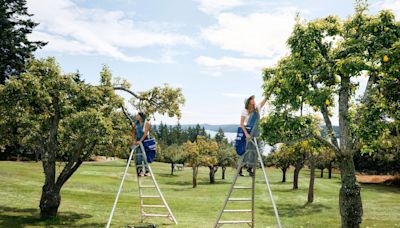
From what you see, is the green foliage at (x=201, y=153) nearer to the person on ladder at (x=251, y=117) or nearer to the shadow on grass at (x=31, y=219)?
the shadow on grass at (x=31, y=219)

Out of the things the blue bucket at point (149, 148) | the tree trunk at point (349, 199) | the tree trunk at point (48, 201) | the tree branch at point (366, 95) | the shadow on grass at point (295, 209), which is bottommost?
the shadow on grass at point (295, 209)

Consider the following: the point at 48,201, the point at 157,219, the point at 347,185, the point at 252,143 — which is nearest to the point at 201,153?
the point at 157,219

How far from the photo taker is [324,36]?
13070 millimetres

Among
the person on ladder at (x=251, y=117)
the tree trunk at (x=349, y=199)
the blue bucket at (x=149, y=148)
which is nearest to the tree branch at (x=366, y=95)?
the tree trunk at (x=349, y=199)

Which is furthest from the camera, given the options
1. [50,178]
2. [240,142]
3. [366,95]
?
[50,178]

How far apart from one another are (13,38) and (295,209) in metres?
33.9

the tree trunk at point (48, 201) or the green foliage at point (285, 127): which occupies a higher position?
the green foliage at point (285, 127)

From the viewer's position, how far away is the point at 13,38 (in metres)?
40.4

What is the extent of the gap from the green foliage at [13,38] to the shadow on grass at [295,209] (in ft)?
97.8

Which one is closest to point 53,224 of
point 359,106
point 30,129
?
point 30,129

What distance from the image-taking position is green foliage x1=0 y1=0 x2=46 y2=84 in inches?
1561

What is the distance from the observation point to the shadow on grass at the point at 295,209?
22.9 meters

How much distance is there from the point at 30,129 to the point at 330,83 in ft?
38.4

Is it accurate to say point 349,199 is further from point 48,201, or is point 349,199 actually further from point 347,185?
point 48,201
